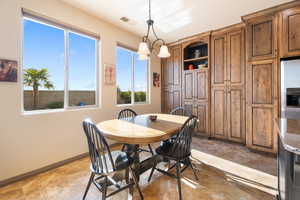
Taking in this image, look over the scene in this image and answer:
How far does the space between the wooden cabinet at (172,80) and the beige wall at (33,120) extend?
7.32 feet

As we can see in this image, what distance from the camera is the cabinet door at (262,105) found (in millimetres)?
2760

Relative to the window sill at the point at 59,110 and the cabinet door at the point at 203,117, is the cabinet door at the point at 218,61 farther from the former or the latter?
the window sill at the point at 59,110

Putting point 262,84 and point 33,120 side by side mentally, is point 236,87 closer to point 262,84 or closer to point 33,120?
point 262,84

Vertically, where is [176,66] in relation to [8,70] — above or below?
above

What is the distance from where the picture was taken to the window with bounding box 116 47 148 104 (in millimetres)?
3639

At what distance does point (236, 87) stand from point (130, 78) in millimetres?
2614

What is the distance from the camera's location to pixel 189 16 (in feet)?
9.82

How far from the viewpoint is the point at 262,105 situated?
2.89 meters

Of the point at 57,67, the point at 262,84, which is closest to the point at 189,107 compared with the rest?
the point at 262,84

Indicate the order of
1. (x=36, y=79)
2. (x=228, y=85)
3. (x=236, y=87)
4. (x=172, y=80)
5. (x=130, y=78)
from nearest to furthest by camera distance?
(x=36, y=79), (x=236, y=87), (x=228, y=85), (x=130, y=78), (x=172, y=80)

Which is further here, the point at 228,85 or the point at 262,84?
the point at 228,85

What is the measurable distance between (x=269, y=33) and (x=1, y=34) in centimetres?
432

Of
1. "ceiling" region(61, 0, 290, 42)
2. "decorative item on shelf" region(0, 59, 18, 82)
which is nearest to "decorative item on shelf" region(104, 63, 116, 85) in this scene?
"ceiling" region(61, 0, 290, 42)

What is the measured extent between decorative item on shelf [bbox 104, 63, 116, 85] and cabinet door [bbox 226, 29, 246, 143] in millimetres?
2726
